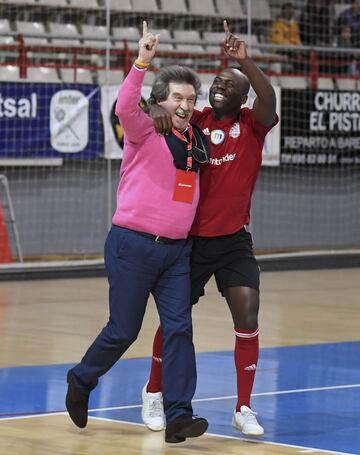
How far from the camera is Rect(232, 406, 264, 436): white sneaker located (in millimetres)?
7102

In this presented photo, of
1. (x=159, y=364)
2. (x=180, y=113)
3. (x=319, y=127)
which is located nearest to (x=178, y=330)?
(x=159, y=364)

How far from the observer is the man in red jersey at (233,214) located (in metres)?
7.17

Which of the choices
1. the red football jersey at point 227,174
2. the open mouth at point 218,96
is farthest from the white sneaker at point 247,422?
the open mouth at point 218,96

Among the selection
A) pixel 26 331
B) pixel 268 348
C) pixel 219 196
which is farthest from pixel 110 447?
pixel 26 331

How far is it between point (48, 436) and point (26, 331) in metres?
4.67

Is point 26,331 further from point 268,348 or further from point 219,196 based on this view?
point 219,196

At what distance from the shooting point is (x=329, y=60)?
67.5 feet

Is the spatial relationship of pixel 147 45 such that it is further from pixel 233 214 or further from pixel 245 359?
pixel 245 359

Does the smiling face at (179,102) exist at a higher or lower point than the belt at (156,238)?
higher

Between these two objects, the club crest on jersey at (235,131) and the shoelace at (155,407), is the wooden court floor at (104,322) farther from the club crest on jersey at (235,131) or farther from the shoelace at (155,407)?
the club crest on jersey at (235,131)

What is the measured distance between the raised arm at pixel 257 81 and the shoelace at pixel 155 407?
163 centimetres

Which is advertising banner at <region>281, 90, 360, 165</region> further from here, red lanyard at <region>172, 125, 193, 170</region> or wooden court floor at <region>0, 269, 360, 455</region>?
red lanyard at <region>172, 125, 193, 170</region>

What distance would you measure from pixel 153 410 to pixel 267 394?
1365mm

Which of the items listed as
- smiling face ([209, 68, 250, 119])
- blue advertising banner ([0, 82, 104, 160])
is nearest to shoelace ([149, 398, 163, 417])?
smiling face ([209, 68, 250, 119])
